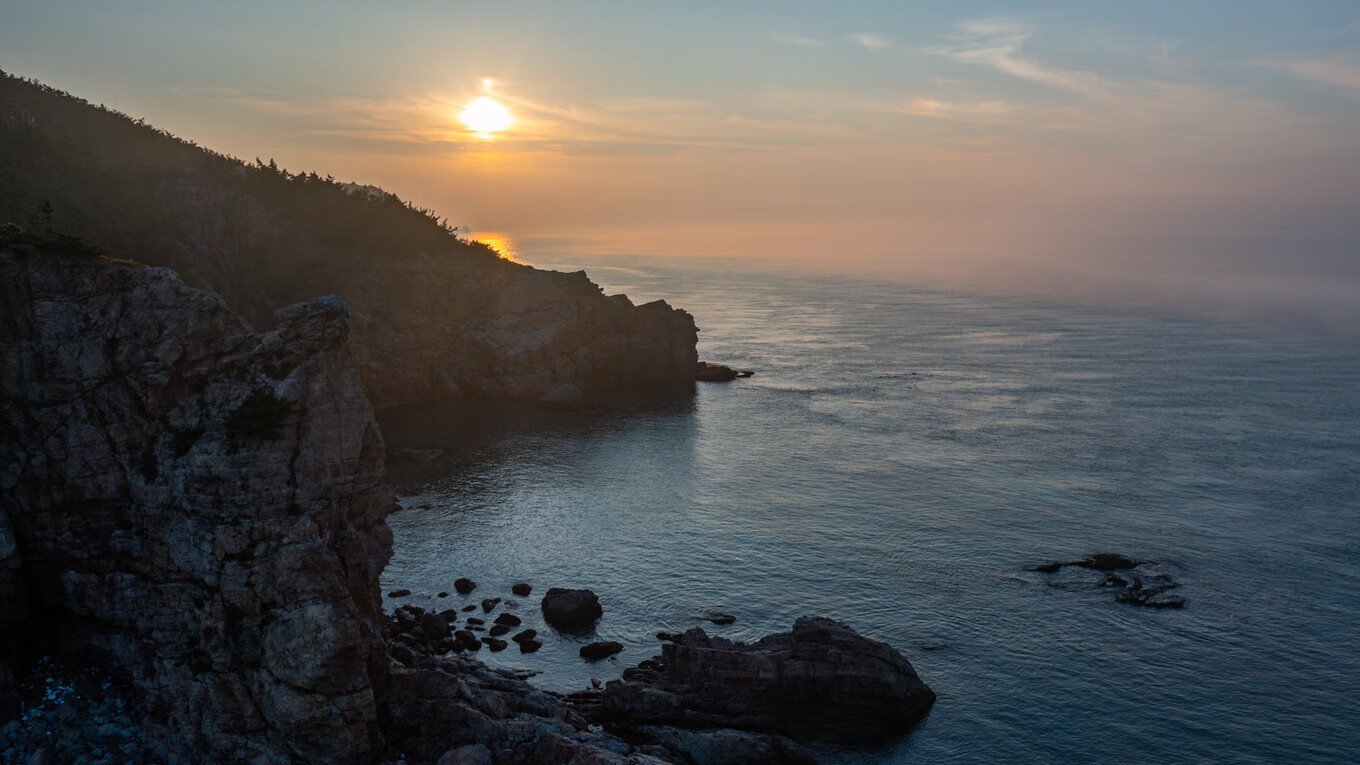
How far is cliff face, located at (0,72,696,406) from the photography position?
8831 centimetres

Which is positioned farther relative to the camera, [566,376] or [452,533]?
[566,376]

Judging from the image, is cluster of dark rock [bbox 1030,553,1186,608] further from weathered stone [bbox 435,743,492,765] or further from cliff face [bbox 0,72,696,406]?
cliff face [bbox 0,72,696,406]

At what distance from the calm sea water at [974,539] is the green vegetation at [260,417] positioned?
2563 cm

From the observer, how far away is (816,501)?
283ft

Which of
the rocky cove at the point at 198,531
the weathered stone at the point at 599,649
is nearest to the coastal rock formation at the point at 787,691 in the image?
the weathered stone at the point at 599,649

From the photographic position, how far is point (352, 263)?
118 meters

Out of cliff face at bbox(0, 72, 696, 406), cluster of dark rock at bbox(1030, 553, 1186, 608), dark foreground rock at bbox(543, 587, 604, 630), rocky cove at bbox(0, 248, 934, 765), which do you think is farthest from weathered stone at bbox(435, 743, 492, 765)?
cliff face at bbox(0, 72, 696, 406)

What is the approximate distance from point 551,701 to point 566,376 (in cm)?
8509

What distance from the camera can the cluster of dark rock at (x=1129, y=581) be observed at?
64125mm

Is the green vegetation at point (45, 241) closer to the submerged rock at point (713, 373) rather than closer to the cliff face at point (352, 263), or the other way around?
the cliff face at point (352, 263)

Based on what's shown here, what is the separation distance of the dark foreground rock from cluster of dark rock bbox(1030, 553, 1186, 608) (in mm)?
35793

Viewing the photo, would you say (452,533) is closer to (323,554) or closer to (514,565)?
(514,565)

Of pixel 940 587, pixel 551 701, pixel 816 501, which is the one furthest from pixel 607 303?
pixel 551 701

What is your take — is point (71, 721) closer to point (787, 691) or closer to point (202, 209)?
point (787, 691)
